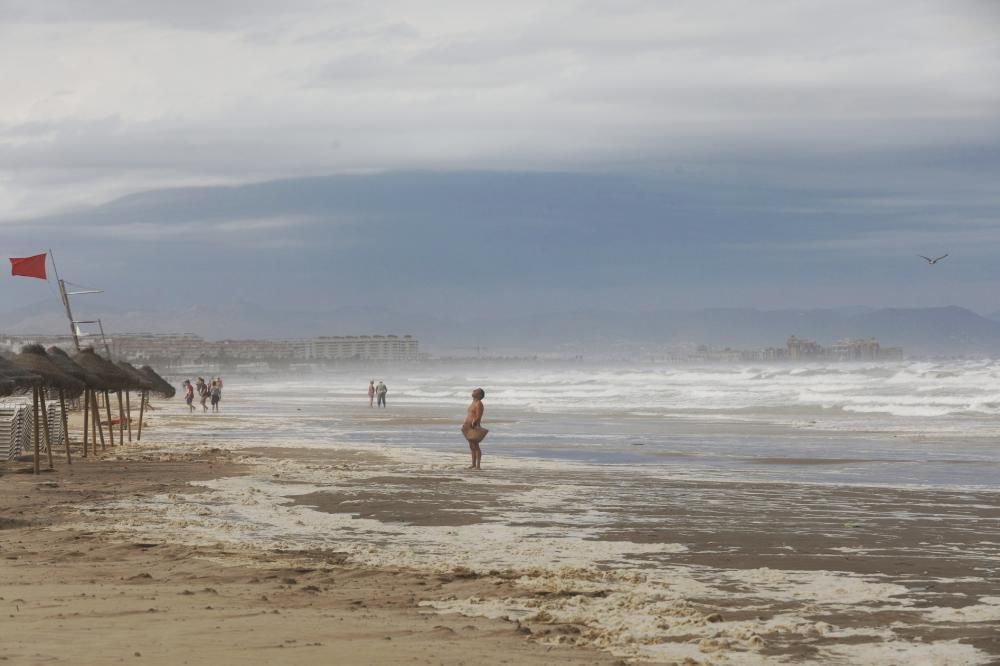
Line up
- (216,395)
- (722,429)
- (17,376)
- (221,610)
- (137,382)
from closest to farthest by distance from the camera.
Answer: (221,610)
(17,376)
(137,382)
(722,429)
(216,395)

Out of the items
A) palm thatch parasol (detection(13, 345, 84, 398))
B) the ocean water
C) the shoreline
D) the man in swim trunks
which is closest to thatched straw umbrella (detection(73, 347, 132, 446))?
palm thatch parasol (detection(13, 345, 84, 398))

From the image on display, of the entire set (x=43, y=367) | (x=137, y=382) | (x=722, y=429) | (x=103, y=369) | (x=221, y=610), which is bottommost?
(x=722, y=429)

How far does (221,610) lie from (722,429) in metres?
25.6

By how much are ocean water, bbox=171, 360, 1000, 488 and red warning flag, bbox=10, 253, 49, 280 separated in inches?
275

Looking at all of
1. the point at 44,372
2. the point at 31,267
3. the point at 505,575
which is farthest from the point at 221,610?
the point at 31,267

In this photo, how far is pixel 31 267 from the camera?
131ft

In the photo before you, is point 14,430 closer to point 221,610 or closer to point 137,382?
point 137,382

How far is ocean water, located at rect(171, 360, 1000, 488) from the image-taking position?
20.9 m

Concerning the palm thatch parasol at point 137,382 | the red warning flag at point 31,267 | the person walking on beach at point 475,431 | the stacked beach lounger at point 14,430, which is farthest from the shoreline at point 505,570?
the red warning flag at point 31,267

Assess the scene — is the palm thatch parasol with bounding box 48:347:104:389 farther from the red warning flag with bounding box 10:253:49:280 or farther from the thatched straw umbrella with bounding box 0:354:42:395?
the red warning flag with bounding box 10:253:49:280

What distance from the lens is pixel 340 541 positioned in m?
11.6

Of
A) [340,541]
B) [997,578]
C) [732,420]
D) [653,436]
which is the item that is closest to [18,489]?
[340,541]

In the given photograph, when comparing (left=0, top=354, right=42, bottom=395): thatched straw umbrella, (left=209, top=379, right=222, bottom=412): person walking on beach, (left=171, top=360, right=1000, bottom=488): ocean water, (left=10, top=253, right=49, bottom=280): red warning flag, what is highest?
(left=10, top=253, right=49, bottom=280): red warning flag

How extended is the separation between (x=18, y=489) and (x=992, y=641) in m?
12.6
